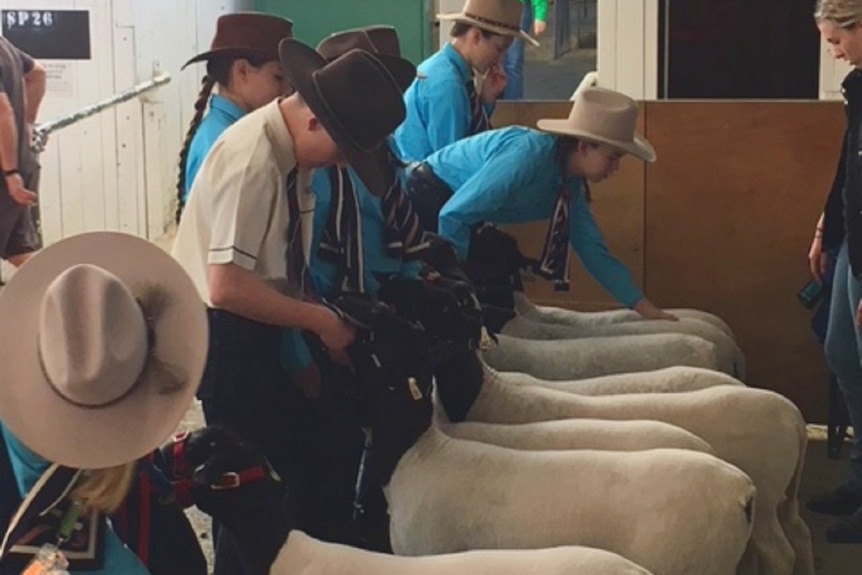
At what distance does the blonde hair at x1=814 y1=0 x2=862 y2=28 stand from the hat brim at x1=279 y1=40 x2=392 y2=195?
152 centimetres

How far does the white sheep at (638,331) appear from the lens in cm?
417

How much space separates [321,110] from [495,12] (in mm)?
2037

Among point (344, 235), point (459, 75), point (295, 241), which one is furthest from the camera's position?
point (459, 75)

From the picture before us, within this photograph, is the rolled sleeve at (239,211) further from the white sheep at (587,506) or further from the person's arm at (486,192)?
the person's arm at (486,192)

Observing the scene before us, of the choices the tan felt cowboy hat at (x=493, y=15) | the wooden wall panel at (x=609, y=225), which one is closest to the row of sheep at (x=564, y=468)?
the tan felt cowboy hat at (x=493, y=15)

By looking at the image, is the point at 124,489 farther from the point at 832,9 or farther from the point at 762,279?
the point at 762,279

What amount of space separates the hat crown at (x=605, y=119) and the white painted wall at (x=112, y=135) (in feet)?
14.4

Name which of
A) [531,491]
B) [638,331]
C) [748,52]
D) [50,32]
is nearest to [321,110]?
[531,491]

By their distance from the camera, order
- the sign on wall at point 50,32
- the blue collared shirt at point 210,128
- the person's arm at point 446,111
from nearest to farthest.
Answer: the blue collared shirt at point 210,128
the person's arm at point 446,111
the sign on wall at point 50,32

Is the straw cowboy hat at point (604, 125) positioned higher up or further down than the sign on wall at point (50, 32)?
further down

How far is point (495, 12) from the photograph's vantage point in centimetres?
455

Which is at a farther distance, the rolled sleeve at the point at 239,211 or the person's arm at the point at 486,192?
the person's arm at the point at 486,192

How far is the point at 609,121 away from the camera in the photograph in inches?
159

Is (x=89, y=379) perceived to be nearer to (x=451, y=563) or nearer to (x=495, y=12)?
(x=451, y=563)
